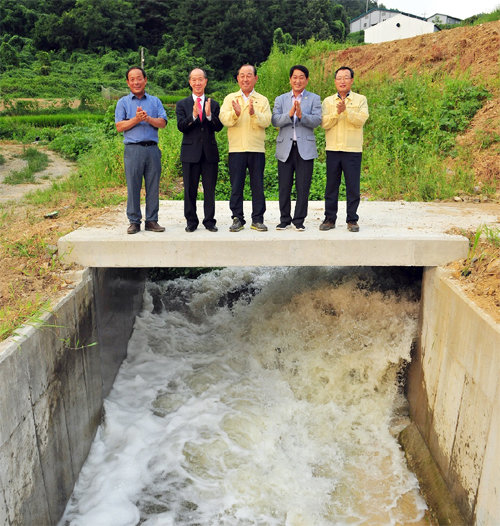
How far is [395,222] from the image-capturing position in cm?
615

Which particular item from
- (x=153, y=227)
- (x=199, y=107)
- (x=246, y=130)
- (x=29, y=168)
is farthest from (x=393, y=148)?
(x=29, y=168)

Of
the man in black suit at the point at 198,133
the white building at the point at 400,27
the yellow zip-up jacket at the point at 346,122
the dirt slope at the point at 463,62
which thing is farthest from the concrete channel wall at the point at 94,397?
the white building at the point at 400,27

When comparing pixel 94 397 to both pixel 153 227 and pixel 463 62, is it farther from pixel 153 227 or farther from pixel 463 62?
pixel 463 62

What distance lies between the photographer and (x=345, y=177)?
5.34 m

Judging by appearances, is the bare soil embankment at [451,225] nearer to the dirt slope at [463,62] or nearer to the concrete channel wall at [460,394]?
the dirt slope at [463,62]

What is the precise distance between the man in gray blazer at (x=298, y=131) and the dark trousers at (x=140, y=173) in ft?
4.27

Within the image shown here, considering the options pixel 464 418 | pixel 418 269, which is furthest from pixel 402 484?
pixel 418 269

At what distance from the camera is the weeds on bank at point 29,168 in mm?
11250

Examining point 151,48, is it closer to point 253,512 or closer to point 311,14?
point 311,14

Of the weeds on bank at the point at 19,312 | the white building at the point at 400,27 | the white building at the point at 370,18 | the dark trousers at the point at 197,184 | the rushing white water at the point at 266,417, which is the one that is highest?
the white building at the point at 370,18

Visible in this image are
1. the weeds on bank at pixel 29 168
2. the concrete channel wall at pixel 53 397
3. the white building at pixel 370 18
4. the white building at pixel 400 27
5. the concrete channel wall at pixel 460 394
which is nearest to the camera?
the concrete channel wall at pixel 53 397

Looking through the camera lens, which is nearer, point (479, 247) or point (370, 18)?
point (479, 247)

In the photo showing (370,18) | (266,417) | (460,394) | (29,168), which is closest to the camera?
(460,394)

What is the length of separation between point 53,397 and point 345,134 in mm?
3723
